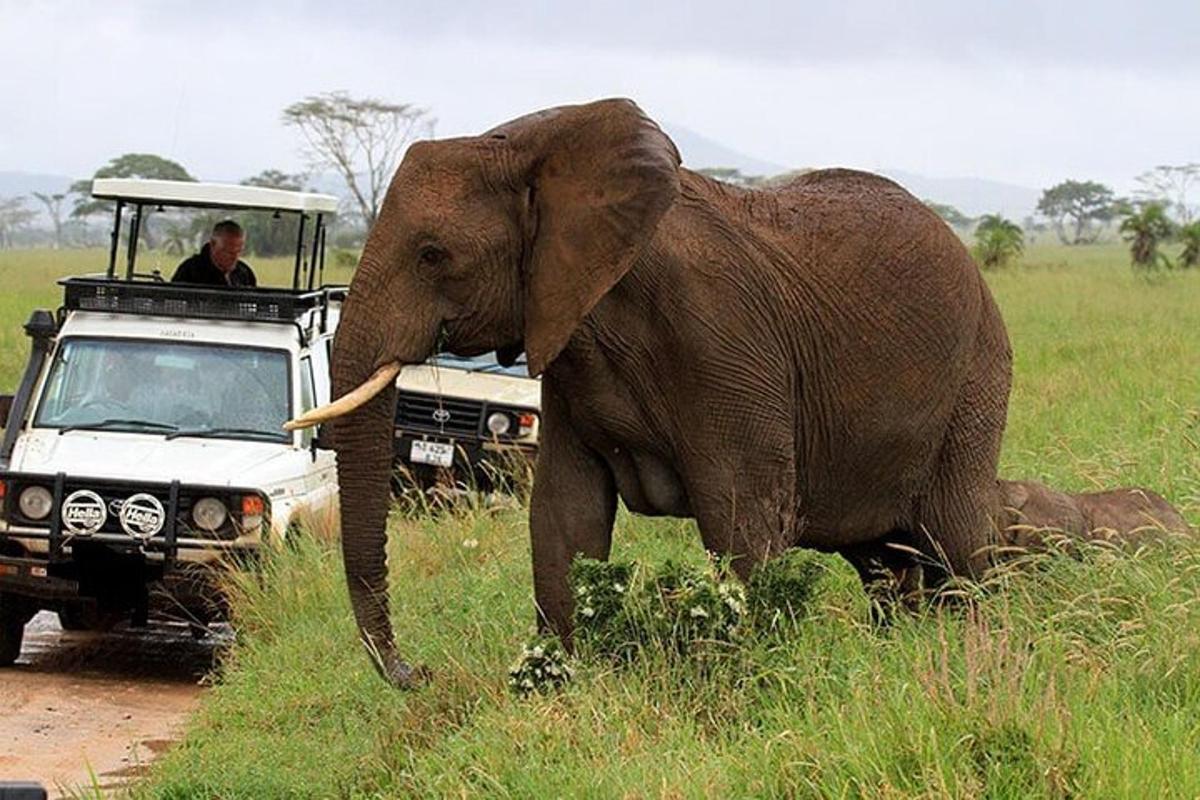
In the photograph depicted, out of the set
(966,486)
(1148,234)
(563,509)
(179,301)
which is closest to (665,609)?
(563,509)

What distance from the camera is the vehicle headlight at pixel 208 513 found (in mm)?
10633

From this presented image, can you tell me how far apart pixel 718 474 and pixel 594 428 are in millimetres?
427

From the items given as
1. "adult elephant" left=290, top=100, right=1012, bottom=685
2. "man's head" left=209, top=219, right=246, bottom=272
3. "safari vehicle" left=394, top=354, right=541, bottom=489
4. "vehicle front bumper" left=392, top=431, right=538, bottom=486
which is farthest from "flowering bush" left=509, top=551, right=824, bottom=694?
"man's head" left=209, top=219, right=246, bottom=272

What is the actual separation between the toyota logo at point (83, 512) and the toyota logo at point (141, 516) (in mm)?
98

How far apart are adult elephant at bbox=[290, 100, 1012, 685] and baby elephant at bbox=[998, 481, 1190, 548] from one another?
878 millimetres

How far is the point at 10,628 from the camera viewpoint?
10.9 metres

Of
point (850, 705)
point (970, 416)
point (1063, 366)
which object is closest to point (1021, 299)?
point (1063, 366)

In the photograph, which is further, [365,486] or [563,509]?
[563,509]

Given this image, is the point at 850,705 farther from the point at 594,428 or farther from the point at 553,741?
the point at 594,428

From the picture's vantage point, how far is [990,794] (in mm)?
5305

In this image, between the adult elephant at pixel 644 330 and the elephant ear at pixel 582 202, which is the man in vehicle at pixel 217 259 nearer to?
the adult elephant at pixel 644 330

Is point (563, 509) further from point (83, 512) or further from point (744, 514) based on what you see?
point (83, 512)

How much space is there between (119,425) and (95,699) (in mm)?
1877

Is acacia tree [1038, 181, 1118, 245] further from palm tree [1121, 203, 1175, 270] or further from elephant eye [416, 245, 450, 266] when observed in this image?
elephant eye [416, 245, 450, 266]
